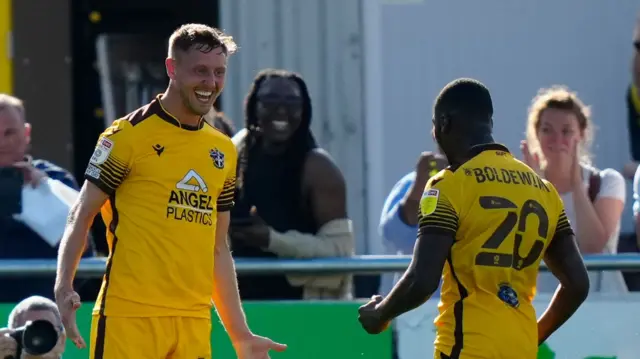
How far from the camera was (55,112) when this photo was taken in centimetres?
1067

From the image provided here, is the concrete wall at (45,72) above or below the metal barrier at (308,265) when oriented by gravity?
above

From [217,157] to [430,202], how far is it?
3.27 feet

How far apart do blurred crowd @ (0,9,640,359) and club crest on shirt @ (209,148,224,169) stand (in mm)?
1190

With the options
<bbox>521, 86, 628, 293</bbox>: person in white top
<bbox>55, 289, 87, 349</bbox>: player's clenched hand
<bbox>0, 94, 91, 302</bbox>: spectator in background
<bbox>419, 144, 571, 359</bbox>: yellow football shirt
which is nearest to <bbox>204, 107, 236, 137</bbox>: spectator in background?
<bbox>0, 94, 91, 302</bbox>: spectator in background

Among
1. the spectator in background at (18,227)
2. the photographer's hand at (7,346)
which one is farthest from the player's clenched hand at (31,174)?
the photographer's hand at (7,346)

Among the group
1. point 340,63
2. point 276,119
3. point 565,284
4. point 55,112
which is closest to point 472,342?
point 565,284

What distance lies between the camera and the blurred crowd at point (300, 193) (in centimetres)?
662

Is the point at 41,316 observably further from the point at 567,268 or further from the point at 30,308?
the point at 567,268

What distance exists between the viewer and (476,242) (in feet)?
15.6

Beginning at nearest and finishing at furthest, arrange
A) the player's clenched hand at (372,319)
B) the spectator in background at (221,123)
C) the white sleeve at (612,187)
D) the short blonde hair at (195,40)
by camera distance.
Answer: the player's clenched hand at (372,319) → the short blonde hair at (195,40) → the white sleeve at (612,187) → the spectator in background at (221,123)

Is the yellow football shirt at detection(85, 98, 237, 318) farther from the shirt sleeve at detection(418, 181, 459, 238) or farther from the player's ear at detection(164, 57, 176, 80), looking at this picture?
the shirt sleeve at detection(418, 181, 459, 238)

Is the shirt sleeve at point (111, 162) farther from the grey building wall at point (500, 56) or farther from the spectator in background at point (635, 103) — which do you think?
the grey building wall at point (500, 56)

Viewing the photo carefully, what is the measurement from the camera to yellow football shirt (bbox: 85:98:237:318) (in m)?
5.17

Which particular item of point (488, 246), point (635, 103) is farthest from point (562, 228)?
point (635, 103)
